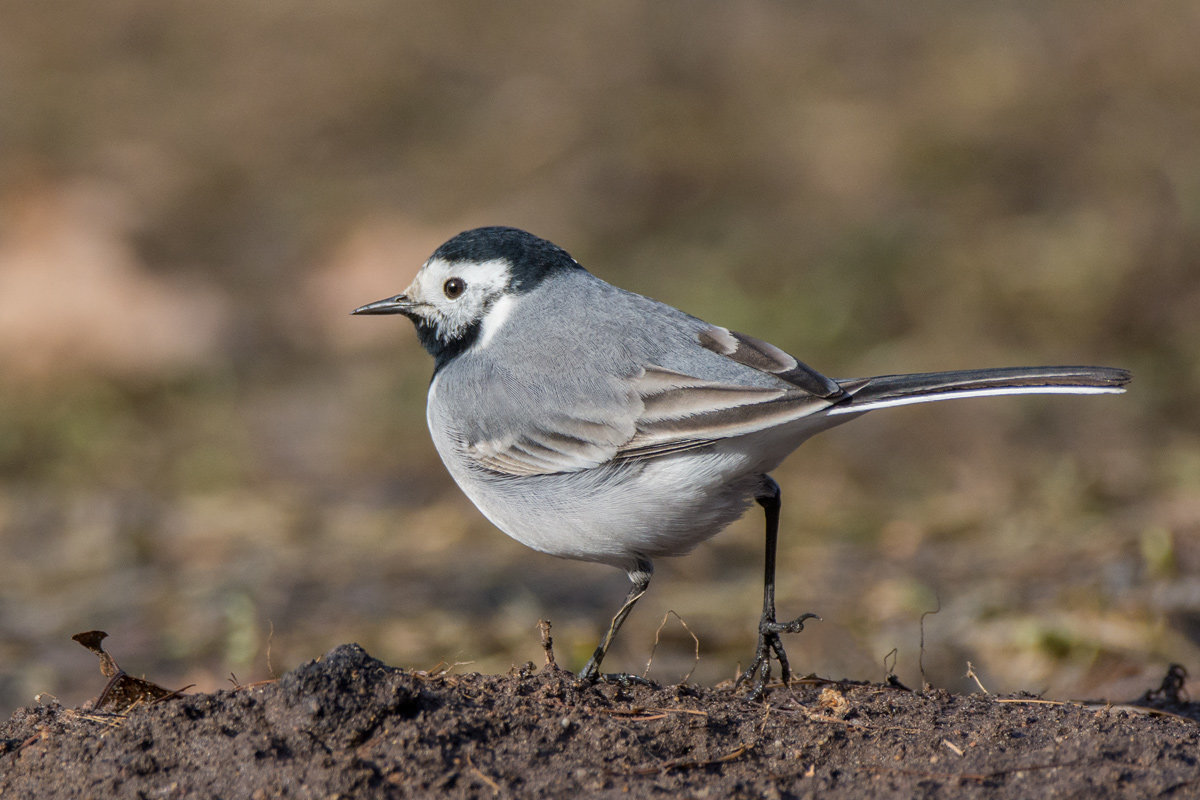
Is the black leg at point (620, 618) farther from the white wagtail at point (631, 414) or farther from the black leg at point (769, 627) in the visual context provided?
the black leg at point (769, 627)

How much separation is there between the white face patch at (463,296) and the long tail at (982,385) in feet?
5.25

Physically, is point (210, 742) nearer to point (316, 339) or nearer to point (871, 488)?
point (871, 488)

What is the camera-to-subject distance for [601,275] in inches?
398

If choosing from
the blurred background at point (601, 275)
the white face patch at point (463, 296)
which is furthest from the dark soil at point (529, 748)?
the white face patch at point (463, 296)

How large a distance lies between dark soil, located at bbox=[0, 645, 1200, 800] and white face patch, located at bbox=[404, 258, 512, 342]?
1777 millimetres

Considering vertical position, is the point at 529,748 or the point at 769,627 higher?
the point at 769,627

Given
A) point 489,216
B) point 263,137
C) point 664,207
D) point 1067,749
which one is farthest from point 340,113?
point 1067,749

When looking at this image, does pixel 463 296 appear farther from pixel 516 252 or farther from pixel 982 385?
pixel 982 385

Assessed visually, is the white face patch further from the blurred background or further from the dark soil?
the dark soil

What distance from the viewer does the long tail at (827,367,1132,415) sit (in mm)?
3697

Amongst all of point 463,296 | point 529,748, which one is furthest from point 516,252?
point 529,748

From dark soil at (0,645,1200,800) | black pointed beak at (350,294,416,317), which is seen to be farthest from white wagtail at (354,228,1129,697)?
dark soil at (0,645,1200,800)

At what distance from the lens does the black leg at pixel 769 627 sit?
4059 millimetres

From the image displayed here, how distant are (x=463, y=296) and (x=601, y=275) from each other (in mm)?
5212
